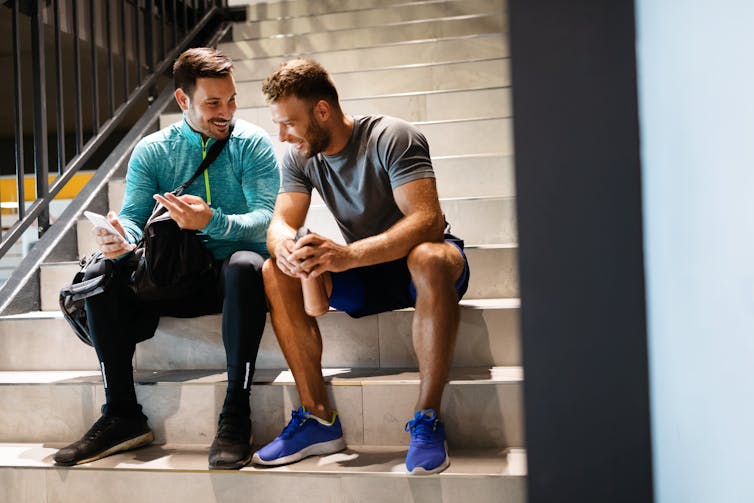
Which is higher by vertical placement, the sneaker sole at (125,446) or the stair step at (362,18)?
the stair step at (362,18)

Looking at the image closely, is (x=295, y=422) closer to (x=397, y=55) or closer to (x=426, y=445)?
(x=426, y=445)

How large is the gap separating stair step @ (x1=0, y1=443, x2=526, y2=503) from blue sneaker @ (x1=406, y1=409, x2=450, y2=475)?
0.08ft

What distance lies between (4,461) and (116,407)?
305 mm

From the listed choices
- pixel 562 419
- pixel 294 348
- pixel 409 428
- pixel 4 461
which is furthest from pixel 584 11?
pixel 4 461

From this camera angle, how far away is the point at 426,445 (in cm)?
148

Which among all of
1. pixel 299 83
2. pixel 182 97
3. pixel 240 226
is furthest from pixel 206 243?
pixel 299 83

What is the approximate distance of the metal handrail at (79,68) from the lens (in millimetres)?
2377

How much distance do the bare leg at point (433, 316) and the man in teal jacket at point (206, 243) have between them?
1.42 ft

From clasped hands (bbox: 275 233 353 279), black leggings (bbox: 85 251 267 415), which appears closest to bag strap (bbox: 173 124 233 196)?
black leggings (bbox: 85 251 267 415)

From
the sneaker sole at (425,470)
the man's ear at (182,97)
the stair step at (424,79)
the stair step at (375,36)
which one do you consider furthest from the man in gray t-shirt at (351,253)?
the stair step at (375,36)

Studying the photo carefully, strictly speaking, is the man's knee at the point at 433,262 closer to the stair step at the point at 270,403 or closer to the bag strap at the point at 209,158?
the stair step at the point at 270,403

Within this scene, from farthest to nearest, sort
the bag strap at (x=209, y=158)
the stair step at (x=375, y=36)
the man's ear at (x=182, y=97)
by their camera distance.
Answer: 1. the stair step at (x=375, y=36)
2. the man's ear at (x=182, y=97)
3. the bag strap at (x=209, y=158)

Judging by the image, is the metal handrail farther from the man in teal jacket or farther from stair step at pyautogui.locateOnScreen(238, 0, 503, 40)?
the man in teal jacket

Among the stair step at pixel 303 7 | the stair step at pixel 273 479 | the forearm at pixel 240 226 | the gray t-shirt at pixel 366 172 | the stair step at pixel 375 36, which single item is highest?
the stair step at pixel 303 7
